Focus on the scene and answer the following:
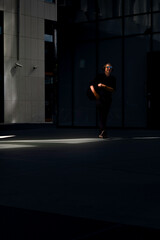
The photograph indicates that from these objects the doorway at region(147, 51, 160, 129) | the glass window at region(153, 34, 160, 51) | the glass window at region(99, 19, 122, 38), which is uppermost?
the glass window at region(99, 19, 122, 38)

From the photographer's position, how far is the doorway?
66.8 ft

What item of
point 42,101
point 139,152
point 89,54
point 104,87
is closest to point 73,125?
point 89,54

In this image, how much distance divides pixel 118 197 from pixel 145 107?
15624mm

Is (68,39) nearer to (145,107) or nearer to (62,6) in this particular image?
(62,6)

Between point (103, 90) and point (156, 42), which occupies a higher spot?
point (156, 42)

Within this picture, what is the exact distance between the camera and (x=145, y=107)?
814 inches

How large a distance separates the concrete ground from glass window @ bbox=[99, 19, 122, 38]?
41.7ft

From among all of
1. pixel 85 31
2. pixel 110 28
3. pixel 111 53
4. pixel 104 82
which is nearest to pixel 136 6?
pixel 110 28

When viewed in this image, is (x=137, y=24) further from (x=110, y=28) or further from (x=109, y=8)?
(x=109, y=8)

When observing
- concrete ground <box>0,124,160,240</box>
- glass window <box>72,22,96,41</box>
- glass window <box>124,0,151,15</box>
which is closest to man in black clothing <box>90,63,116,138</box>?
concrete ground <box>0,124,160,240</box>

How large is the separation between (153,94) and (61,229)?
16844mm

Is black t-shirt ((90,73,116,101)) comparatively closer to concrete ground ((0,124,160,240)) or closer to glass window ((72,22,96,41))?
concrete ground ((0,124,160,240))

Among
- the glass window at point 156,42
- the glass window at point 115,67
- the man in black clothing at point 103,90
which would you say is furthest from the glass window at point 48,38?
the man in black clothing at point 103,90

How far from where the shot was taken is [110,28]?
70.9ft
